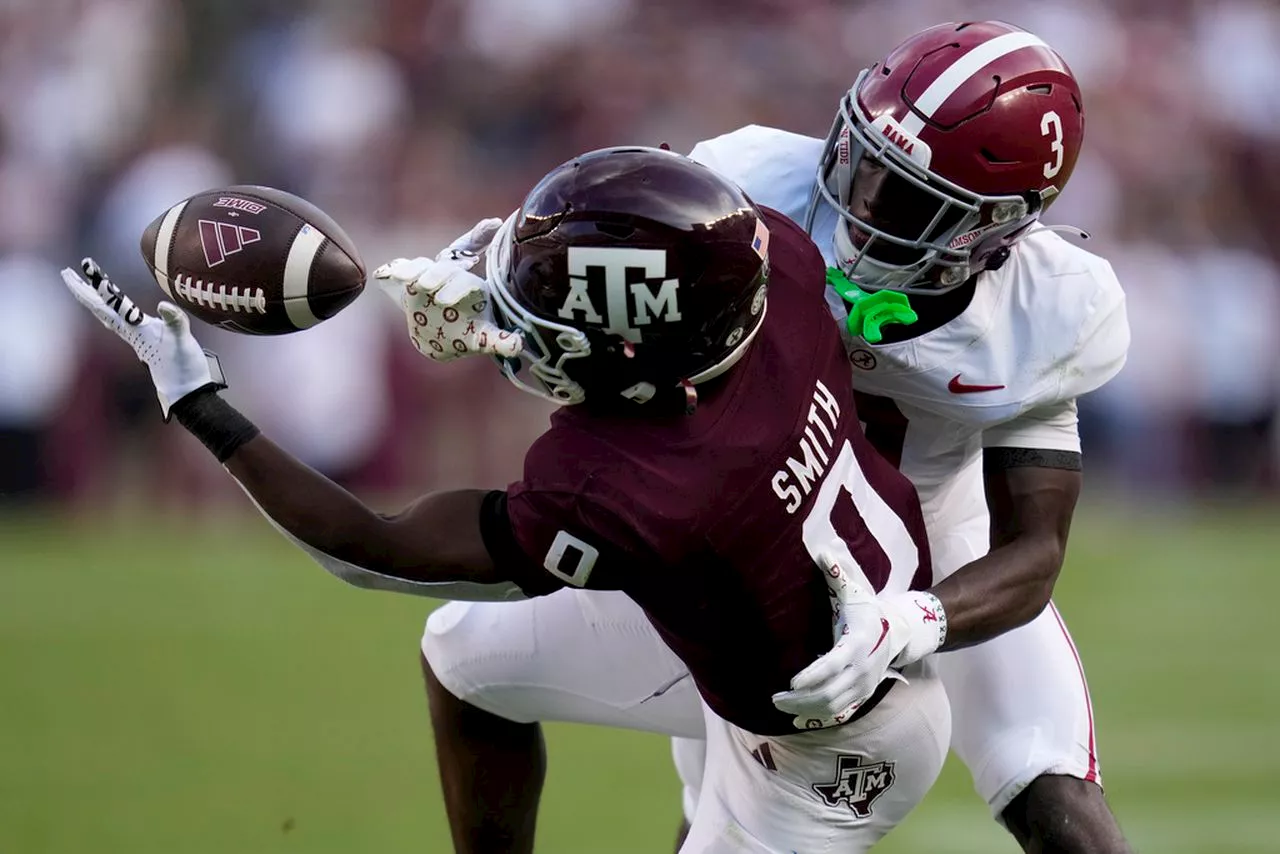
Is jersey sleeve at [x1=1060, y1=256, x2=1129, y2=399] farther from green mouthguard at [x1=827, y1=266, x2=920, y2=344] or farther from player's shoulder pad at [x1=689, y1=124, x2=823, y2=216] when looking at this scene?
player's shoulder pad at [x1=689, y1=124, x2=823, y2=216]

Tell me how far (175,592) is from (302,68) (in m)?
3.18

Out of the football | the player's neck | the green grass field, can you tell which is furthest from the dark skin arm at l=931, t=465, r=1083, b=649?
the green grass field

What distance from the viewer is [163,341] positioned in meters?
2.92

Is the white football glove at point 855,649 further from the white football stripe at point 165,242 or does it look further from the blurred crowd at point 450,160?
the blurred crowd at point 450,160

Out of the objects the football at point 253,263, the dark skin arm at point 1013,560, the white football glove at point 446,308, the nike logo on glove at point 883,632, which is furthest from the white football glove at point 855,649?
the football at point 253,263

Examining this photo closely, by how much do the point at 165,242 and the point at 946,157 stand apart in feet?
4.30

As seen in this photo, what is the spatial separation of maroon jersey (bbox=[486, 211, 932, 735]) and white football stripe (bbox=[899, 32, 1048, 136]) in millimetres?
378

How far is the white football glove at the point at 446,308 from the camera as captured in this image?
279 centimetres

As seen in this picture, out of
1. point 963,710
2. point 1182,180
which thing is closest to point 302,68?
point 1182,180

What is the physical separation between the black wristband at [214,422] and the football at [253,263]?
0.21 m

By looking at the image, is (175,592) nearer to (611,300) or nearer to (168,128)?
(168,128)

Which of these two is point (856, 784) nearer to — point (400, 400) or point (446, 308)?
point (446, 308)

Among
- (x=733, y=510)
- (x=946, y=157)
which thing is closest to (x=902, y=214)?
(x=946, y=157)

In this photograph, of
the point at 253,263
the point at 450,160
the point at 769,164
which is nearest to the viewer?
the point at 253,263
